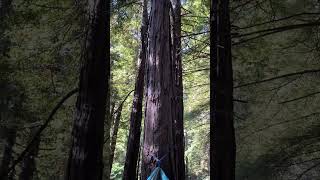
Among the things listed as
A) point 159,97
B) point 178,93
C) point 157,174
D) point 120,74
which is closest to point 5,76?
point 178,93

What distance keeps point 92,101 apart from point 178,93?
4.98m

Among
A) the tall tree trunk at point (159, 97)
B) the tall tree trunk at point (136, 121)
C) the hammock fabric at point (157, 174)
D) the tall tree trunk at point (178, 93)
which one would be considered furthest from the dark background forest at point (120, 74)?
the hammock fabric at point (157, 174)

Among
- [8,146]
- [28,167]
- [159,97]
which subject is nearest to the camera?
[159,97]

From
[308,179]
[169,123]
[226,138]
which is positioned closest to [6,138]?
[169,123]

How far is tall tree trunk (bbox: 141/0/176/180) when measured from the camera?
5449 millimetres

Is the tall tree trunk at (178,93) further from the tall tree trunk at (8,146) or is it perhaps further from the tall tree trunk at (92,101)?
the tall tree trunk at (8,146)

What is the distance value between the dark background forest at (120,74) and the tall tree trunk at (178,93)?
0.24 metres

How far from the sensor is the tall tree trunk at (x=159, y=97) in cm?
545

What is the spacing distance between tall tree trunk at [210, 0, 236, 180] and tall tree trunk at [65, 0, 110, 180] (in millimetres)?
1359

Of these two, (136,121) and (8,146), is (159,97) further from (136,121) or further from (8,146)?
(136,121)

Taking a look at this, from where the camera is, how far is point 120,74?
1727 cm

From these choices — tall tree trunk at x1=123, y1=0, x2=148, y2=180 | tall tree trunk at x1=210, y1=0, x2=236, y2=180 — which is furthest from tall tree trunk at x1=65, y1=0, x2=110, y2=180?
tall tree trunk at x1=123, y1=0, x2=148, y2=180

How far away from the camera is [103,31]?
5199 millimetres

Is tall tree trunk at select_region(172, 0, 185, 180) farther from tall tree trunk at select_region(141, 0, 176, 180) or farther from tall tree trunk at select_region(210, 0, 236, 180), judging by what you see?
tall tree trunk at select_region(210, 0, 236, 180)
